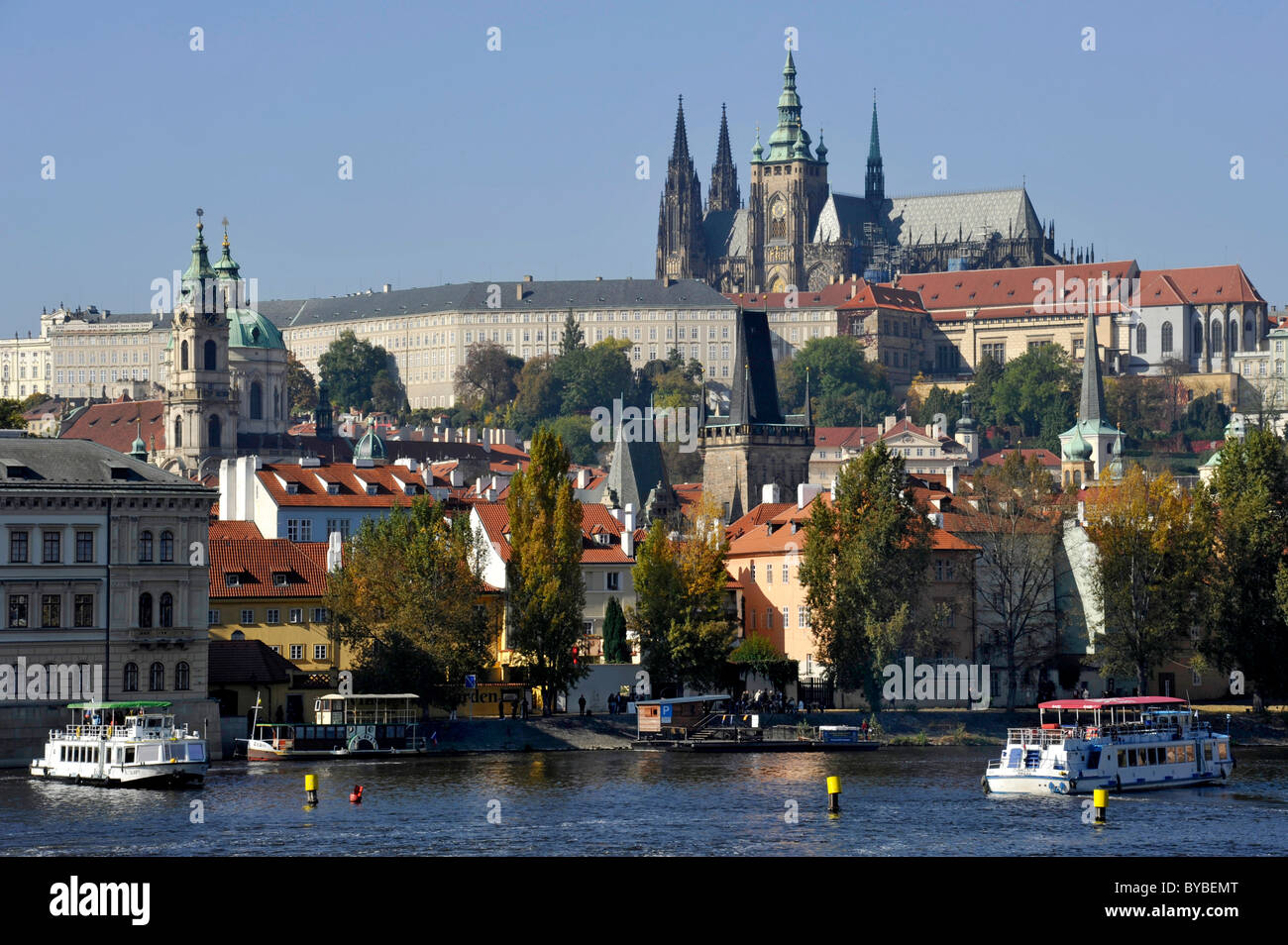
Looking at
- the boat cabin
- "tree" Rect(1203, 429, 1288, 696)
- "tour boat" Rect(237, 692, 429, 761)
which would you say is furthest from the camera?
"tree" Rect(1203, 429, 1288, 696)

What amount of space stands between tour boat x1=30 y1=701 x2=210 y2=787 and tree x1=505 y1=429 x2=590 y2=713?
17.3 meters

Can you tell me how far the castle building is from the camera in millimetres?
140875

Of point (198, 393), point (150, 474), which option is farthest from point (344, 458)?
point (150, 474)

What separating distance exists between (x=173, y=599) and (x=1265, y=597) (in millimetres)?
39903

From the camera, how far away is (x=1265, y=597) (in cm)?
8344

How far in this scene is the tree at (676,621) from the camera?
8212 cm

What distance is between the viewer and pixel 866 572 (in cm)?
8125

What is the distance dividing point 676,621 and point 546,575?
5982mm

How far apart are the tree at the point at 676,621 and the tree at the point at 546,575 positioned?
2.66 meters

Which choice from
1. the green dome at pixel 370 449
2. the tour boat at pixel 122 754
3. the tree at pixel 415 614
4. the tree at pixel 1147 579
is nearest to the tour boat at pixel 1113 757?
the tree at pixel 1147 579

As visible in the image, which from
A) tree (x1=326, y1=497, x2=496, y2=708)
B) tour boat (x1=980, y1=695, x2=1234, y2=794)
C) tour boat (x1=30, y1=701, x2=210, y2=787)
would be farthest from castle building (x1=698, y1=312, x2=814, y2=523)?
tour boat (x1=30, y1=701, x2=210, y2=787)

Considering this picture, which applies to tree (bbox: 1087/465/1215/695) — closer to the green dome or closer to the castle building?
the castle building

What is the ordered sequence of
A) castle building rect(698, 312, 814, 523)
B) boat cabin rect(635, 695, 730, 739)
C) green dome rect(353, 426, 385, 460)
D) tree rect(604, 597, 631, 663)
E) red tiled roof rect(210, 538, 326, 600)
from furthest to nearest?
green dome rect(353, 426, 385, 460) < castle building rect(698, 312, 814, 523) < tree rect(604, 597, 631, 663) < red tiled roof rect(210, 538, 326, 600) < boat cabin rect(635, 695, 730, 739)
